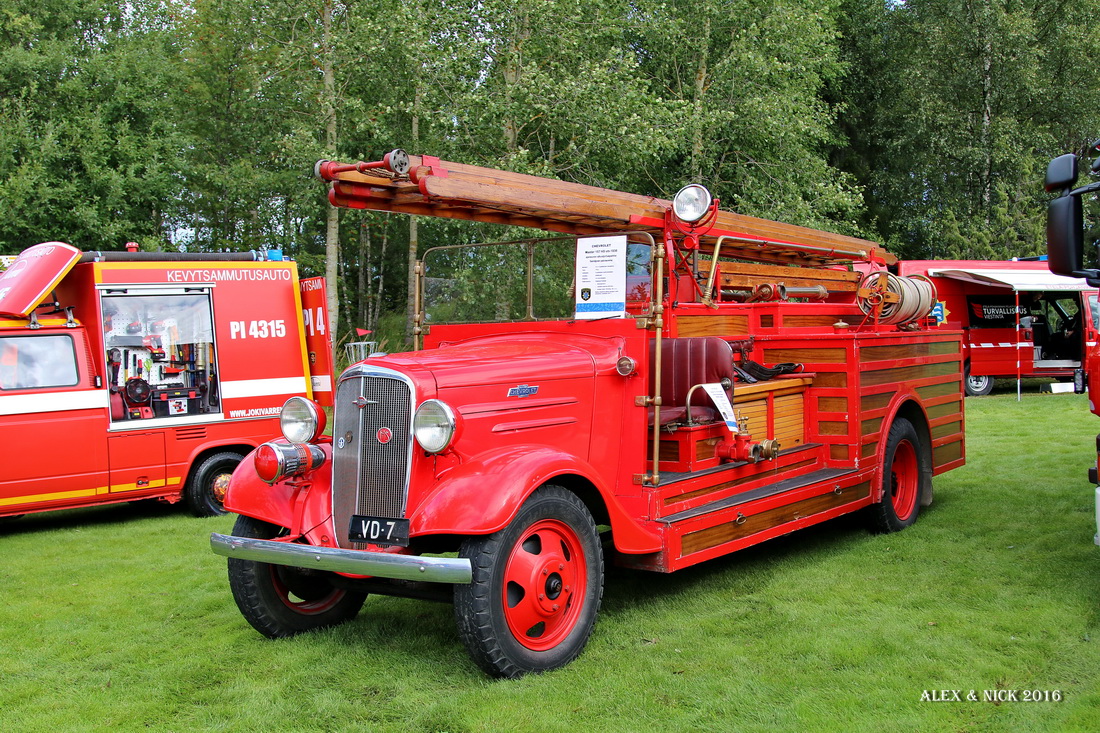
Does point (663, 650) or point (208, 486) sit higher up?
point (208, 486)

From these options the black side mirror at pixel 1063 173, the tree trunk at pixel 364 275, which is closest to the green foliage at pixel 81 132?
the tree trunk at pixel 364 275

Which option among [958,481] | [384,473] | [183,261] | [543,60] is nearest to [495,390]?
[384,473]

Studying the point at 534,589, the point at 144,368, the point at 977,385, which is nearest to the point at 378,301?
the point at 977,385

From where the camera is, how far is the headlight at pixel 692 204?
5789mm

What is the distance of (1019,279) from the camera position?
1706 cm

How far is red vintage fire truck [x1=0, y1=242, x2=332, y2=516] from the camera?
25.9 ft

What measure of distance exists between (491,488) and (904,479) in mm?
4497

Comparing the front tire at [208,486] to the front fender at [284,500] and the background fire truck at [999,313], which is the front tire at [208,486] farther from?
the background fire truck at [999,313]

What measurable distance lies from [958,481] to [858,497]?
114 inches

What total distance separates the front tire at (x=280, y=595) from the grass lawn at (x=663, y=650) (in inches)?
6.2

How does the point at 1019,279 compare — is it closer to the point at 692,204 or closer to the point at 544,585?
→ the point at 692,204

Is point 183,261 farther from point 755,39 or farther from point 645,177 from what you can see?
point 755,39

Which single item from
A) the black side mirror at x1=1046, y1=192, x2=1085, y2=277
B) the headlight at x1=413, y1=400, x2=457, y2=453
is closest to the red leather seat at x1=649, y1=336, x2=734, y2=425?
the headlight at x1=413, y1=400, x2=457, y2=453

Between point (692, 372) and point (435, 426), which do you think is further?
point (692, 372)
